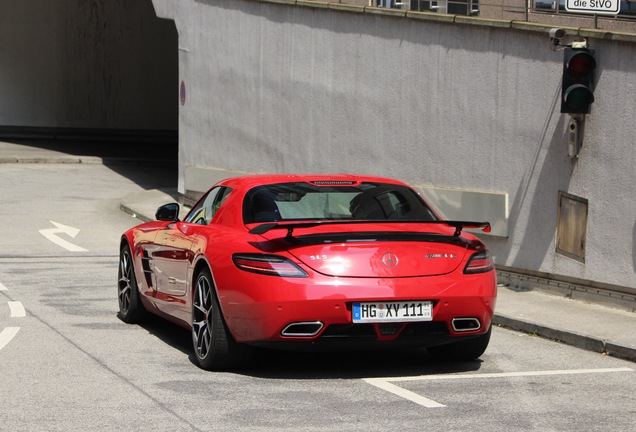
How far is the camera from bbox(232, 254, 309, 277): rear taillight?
27.2 ft

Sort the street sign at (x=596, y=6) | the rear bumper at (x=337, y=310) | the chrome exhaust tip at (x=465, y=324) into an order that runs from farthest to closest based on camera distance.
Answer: the street sign at (x=596, y=6) < the chrome exhaust tip at (x=465, y=324) < the rear bumper at (x=337, y=310)

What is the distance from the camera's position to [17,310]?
39.2ft

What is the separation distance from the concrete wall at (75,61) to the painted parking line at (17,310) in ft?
97.9

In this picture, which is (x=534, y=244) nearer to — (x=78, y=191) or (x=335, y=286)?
(x=335, y=286)

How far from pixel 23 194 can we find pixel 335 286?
19.1m

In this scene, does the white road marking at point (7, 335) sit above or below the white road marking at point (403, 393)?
below

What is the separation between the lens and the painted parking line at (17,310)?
1162 centimetres

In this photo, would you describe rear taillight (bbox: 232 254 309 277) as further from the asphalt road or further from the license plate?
the asphalt road

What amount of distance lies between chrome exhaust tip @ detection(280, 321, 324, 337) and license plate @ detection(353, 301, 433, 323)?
0.26 m

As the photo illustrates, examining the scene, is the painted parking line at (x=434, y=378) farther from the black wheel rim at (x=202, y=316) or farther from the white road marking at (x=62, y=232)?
the white road marking at (x=62, y=232)

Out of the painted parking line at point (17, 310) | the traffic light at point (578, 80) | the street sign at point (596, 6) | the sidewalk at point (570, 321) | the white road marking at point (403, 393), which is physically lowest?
the painted parking line at point (17, 310)

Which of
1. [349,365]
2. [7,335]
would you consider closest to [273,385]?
[349,365]

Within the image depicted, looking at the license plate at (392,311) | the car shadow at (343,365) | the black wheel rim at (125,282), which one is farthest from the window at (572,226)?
the license plate at (392,311)

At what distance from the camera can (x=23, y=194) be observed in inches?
1037
